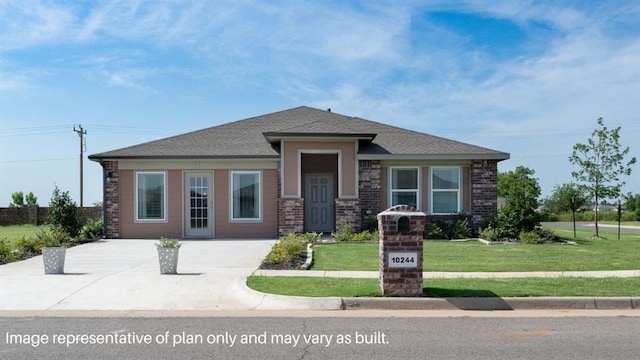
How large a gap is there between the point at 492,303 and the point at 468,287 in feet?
2.96

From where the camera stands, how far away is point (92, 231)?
746 inches

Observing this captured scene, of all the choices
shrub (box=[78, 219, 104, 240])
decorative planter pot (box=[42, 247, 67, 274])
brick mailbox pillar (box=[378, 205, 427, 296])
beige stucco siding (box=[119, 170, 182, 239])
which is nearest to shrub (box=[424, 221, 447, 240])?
beige stucco siding (box=[119, 170, 182, 239])

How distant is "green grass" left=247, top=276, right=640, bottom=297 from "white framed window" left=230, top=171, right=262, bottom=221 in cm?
896

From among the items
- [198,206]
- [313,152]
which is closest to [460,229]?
[313,152]

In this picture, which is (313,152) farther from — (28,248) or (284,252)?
(28,248)

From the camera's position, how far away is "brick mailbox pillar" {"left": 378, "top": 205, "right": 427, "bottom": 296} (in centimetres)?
844

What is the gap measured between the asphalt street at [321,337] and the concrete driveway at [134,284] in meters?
0.91

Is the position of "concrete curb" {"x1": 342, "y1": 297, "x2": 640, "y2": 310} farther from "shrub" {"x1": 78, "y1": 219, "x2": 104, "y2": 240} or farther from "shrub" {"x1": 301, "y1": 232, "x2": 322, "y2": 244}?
"shrub" {"x1": 78, "y1": 219, "x2": 104, "y2": 240}

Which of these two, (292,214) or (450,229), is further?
(450,229)

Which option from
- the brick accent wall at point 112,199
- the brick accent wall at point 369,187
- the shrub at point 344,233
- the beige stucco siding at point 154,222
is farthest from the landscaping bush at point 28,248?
the brick accent wall at point 369,187

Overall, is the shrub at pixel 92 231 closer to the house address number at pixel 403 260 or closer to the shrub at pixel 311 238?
the shrub at pixel 311 238

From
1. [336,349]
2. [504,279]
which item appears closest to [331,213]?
[504,279]

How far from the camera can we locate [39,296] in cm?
900

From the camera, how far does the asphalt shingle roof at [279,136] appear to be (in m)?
18.6
